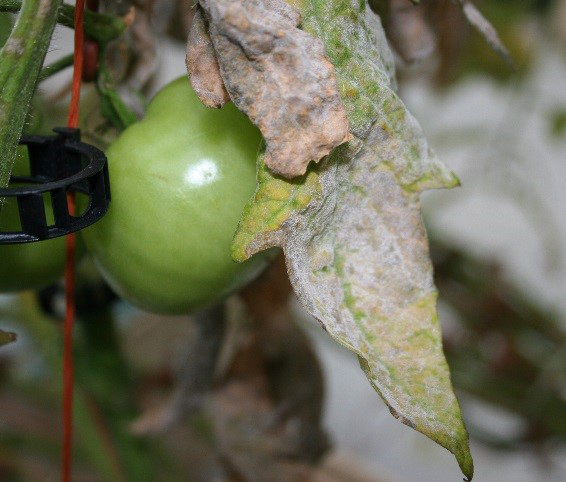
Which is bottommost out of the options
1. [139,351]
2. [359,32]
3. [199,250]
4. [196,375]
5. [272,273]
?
[139,351]

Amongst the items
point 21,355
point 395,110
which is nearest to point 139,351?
point 21,355

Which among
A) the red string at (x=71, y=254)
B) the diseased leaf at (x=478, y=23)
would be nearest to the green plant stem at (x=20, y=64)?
the red string at (x=71, y=254)

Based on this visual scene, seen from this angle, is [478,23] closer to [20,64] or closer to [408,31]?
[408,31]

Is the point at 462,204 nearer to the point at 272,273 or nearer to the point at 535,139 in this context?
the point at 535,139

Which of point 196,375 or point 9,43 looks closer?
point 9,43

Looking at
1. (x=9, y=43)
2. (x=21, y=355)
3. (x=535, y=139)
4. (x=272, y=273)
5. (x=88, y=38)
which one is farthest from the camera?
(x=535, y=139)

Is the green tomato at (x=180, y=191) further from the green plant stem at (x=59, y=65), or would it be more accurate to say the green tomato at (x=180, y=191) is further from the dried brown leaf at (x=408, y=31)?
the dried brown leaf at (x=408, y=31)
